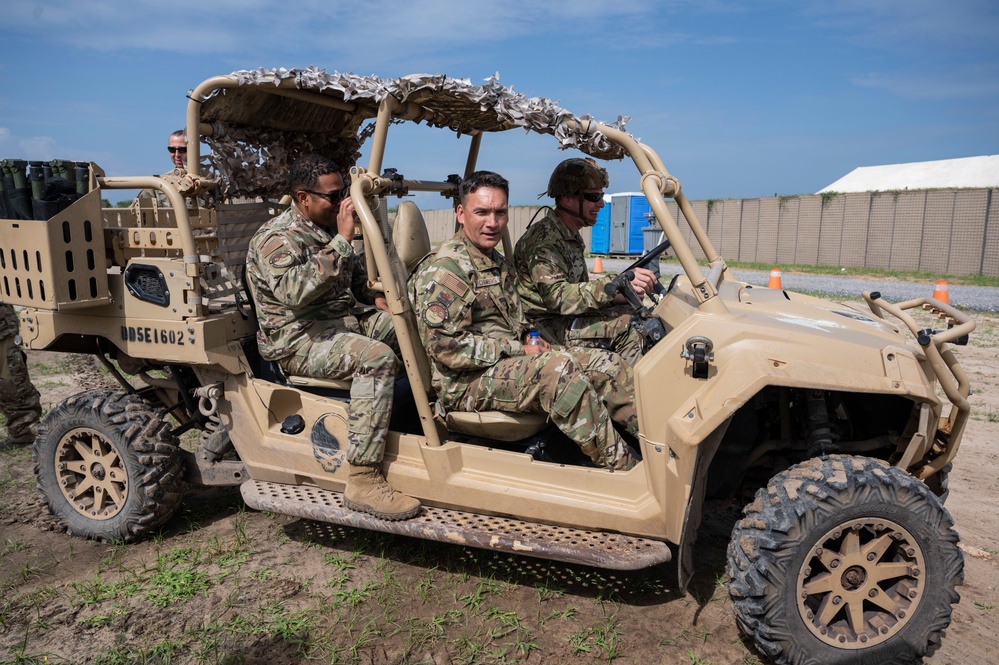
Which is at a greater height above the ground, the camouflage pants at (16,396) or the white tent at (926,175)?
the white tent at (926,175)

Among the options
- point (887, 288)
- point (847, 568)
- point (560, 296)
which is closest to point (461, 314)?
point (560, 296)

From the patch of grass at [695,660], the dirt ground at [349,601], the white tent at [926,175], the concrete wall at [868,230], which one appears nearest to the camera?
the patch of grass at [695,660]

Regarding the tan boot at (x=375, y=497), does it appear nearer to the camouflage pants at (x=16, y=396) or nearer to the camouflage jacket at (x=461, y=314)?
the camouflage jacket at (x=461, y=314)

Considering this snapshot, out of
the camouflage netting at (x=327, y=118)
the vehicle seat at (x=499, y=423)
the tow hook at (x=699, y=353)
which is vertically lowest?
the vehicle seat at (x=499, y=423)

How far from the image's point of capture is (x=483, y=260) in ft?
12.5

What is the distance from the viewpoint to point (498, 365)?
11.9 ft

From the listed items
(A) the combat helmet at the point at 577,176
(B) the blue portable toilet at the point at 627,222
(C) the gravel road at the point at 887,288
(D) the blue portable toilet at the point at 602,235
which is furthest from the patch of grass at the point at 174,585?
(D) the blue portable toilet at the point at 602,235

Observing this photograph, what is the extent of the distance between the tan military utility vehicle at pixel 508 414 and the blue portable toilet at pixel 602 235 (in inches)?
860

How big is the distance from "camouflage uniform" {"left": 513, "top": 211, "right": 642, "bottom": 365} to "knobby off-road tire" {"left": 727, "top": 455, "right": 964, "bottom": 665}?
1.53m

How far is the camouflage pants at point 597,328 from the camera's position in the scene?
456 centimetres

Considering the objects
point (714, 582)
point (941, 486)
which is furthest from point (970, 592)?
point (714, 582)

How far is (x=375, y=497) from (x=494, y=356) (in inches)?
38.4

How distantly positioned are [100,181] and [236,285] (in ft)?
3.05

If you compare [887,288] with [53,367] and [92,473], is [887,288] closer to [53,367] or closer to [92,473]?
[53,367]
